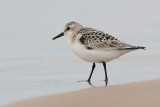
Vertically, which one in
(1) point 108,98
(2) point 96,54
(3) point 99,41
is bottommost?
(1) point 108,98

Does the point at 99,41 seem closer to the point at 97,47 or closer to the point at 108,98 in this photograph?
the point at 97,47

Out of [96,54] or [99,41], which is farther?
[99,41]

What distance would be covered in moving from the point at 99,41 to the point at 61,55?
9.50 feet

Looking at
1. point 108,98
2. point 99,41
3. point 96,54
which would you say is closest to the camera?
point 108,98

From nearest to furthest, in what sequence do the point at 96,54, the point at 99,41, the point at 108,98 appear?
the point at 108,98 < the point at 96,54 < the point at 99,41

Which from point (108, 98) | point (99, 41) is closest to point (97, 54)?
point (99, 41)

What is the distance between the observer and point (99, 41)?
37.2 ft

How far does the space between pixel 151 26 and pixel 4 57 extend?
16.9ft

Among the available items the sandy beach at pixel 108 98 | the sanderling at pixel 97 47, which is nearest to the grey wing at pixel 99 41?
the sanderling at pixel 97 47

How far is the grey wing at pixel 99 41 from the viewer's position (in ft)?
36.8

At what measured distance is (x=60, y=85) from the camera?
10766mm

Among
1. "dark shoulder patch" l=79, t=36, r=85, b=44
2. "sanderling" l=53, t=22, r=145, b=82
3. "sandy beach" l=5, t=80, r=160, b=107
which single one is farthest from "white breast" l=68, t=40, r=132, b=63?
"sandy beach" l=5, t=80, r=160, b=107

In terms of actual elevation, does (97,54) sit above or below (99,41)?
below

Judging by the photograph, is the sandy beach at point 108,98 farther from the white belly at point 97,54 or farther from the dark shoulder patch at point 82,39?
the dark shoulder patch at point 82,39
